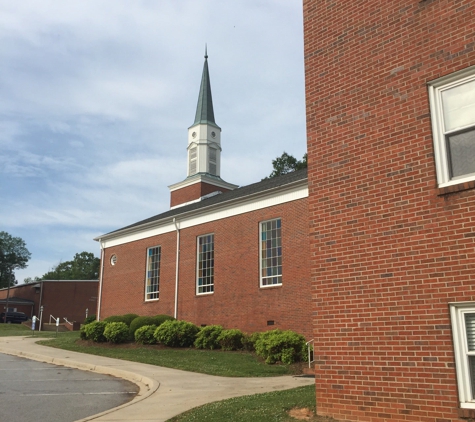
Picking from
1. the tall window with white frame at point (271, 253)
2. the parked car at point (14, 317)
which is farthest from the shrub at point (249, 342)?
the parked car at point (14, 317)

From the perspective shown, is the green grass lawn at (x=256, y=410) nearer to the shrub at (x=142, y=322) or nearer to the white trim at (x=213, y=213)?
the white trim at (x=213, y=213)

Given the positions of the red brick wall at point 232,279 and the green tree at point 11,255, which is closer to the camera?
the red brick wall at point 232,279

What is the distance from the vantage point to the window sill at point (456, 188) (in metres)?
5.98

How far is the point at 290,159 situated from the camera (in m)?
47.3

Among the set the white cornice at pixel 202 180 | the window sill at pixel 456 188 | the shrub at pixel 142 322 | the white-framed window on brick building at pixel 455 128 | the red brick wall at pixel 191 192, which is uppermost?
the white cornice at pixel 202 180

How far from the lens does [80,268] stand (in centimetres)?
10750

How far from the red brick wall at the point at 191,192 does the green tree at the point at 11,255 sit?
2478 inches

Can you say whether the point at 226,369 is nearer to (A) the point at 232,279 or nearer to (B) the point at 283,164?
(A) the point at 232,279

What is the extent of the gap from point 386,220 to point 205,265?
19.2 m

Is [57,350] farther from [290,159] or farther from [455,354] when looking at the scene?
[290,159]

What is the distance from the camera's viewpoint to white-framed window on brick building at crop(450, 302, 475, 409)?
5.70 metres

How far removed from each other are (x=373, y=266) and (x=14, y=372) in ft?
39.7

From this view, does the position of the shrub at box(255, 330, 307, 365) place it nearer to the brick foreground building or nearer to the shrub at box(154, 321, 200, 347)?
the brick foreground building

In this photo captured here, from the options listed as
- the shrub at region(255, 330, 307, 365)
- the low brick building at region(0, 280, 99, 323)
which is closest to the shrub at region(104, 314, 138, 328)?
the shrub at region(255, 330, 307, 365)
